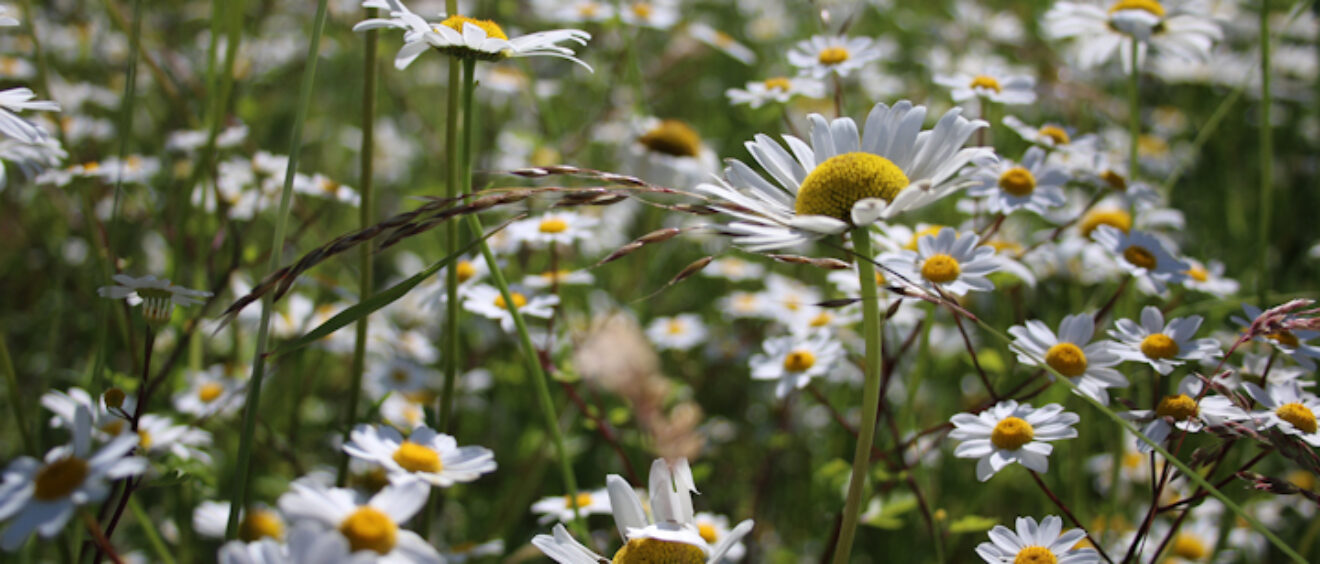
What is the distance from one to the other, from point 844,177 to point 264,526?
1331 millimetres

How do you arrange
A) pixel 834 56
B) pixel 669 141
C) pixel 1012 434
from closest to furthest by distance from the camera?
1. pixel 1012 434
2. pixel 834 56
3. pixel 669 141

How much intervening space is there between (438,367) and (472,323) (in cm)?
17

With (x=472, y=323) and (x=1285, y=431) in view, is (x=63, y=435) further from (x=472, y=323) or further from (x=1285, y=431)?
(x=1285, y=431)

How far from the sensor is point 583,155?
3023mm

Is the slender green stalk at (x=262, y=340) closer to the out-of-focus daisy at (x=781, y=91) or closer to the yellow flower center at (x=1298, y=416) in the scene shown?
the out-of-focus daisy at (x=781, y=91)

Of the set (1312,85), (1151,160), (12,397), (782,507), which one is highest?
(1312,85)

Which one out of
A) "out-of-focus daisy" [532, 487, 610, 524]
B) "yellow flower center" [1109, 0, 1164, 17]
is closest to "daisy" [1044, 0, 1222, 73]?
"yellow flower center" [1109, 0, 1164, 17]

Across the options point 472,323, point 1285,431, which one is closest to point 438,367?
point 472,323

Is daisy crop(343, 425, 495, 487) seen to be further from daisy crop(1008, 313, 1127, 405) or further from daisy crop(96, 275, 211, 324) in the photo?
daisy crop(1008, 313, 1127, 405)

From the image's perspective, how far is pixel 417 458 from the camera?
0.83 m

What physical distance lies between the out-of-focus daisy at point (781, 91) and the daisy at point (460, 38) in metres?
0.64

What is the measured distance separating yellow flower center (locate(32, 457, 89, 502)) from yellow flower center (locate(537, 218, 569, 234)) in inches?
41.8

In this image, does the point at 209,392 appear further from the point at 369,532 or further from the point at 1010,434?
the point at 1010,434

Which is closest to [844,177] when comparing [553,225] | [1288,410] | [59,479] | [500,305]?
[1288,410]
